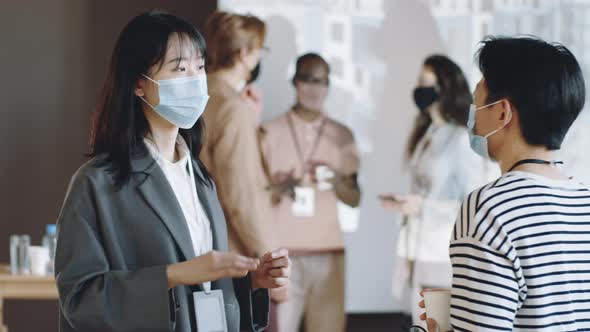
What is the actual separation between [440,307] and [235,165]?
203cm

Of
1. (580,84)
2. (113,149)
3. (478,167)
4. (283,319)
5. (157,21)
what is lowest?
(283,319)

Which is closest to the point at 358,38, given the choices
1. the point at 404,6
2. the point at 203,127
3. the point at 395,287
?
the point at 404,6

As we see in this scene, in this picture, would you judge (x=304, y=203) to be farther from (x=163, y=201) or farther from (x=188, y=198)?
(x=163, y=201)

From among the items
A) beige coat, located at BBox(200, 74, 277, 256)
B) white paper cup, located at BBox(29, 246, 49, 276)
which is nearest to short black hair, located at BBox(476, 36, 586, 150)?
beige coat, located at BBox(200, 74, 277, 256)

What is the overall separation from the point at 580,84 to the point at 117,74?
36.3 inches

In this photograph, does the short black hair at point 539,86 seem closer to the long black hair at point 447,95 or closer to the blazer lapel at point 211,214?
the blazer lapel at point 211,214

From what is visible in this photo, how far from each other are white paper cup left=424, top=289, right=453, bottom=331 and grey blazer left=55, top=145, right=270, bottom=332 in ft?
1.57

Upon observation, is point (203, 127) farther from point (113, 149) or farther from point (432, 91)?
point (432, 91)

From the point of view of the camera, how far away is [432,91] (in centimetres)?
438

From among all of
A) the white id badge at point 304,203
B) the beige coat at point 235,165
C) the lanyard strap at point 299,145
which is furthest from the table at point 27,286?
the lanyard strap at point 299,145

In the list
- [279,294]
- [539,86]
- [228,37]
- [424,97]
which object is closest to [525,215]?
[539,86]

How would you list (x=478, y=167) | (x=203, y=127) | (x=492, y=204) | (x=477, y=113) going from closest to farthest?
(x=492, y=204) < (x=477, y=113) < (x=203, y=127) < (x=478, y=167)

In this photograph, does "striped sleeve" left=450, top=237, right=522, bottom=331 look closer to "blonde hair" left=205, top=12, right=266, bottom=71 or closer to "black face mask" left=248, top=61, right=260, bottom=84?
"blonde hair" left=205, top=12, right=266, bottom=71

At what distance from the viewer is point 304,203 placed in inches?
170
